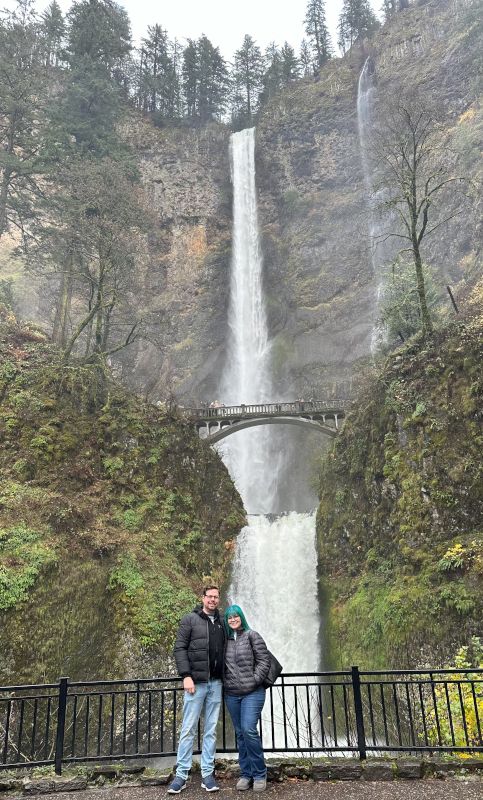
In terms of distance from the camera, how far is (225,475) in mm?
23672

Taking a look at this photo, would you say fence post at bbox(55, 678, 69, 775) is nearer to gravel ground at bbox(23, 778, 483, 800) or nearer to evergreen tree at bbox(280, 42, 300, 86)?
gravel ground at bbox(23, 778, 483, 800)

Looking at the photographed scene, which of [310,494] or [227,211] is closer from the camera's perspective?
[310,494]

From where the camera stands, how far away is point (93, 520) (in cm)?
1594

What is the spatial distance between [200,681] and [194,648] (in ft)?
1.10

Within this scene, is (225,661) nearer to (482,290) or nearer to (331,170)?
(482,290)

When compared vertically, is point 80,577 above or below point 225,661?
above

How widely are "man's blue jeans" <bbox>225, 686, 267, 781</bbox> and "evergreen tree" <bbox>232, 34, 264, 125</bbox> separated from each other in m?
62.4

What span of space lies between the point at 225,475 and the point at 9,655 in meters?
13.3

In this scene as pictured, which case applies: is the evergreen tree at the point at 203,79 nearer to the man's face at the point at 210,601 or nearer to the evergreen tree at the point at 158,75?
the evergreen tree at the point at 158,75

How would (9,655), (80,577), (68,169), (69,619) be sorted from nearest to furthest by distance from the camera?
(9,655), (69,619), (80,577), (68,169)

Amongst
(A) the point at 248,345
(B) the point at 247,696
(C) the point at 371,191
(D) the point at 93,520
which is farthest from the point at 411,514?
(C) the point at 371,191

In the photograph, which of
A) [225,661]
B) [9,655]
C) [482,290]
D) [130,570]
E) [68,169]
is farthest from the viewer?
[68,169]

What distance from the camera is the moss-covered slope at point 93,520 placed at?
12.7m

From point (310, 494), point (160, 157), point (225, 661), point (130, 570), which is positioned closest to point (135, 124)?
point (160, 157)
